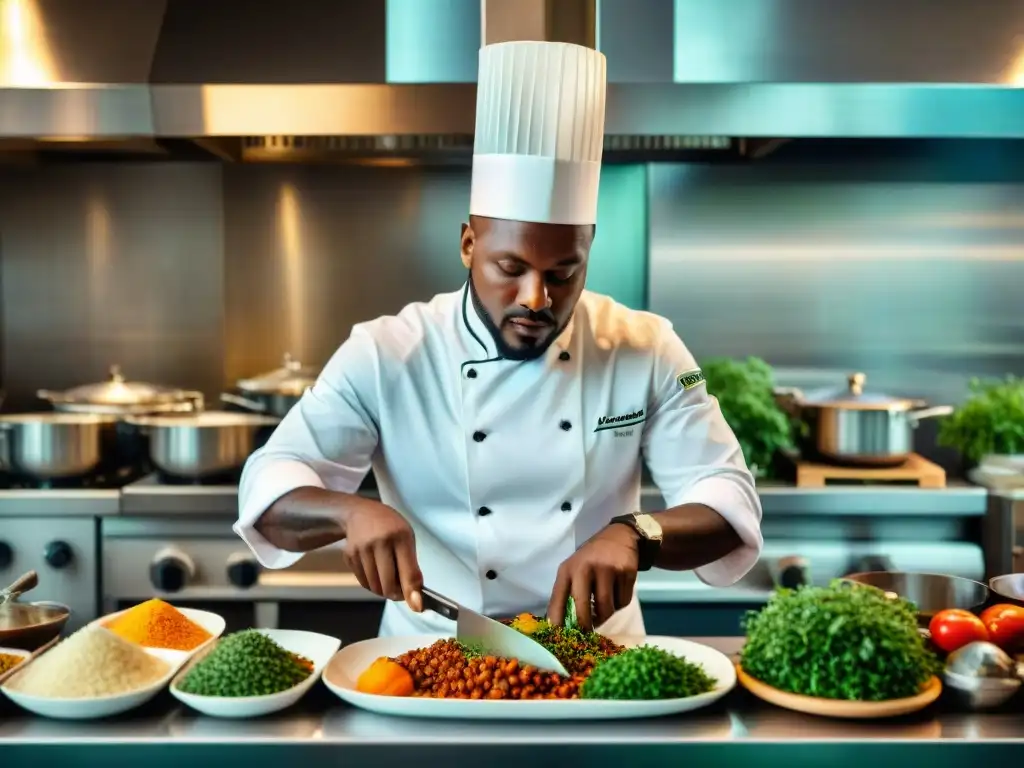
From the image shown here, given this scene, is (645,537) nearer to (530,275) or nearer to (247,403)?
(530,275)

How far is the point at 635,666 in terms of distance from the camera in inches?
59.4

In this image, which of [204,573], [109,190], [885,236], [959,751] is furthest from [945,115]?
[109,190]

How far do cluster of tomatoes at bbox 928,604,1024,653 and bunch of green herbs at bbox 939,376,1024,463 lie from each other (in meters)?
1.73

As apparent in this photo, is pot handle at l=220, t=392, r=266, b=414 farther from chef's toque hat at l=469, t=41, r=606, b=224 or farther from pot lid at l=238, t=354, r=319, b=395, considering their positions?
chef's toque hat at l=469, t=41, r=606, b=224

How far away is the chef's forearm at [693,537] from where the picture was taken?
1.86 m

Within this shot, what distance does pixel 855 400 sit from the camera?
324 cm

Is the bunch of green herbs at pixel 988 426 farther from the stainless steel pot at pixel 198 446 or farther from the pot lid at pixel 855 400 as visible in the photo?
the stainless steel pot at pixel 198 446

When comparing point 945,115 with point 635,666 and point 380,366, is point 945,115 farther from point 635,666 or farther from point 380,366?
point 635,666

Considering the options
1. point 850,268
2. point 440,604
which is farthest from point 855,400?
point 440,604

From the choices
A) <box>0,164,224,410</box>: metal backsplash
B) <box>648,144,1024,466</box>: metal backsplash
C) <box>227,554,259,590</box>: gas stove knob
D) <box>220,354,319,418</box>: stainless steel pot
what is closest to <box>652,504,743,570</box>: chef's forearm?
<box>227,554,259,590</box>: gas stove knob

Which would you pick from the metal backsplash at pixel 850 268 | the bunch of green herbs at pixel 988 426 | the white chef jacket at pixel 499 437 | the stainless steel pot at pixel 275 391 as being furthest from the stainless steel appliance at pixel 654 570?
the white chef jacket at pixel 499 437

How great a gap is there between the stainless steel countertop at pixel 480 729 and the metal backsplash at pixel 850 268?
231cm

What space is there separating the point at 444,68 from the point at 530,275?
153 centimetres

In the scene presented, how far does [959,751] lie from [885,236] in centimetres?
259
